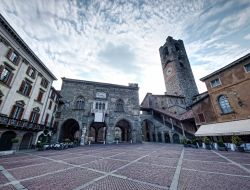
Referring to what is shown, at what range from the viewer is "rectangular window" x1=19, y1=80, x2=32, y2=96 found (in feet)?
49.0

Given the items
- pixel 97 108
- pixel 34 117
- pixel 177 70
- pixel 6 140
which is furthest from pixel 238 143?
pixel 177 70

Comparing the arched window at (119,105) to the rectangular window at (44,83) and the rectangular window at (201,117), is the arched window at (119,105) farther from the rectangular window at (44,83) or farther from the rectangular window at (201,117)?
the rectangular window at (201,117)

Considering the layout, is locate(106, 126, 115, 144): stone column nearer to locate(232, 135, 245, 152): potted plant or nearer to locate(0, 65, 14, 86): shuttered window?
locate(0, 65, 14, 86): shuttered window

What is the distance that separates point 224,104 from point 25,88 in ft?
87.1

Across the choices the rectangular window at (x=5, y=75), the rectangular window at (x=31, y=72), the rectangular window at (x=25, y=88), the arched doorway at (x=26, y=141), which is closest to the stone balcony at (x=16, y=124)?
the arched doorway at (x=26, y=141)

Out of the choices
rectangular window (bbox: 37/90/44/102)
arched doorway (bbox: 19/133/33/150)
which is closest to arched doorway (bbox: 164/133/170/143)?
arched doorway (bbox: 19/133/33/150)

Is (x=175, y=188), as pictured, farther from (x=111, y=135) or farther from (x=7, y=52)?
(x=111, y=135)

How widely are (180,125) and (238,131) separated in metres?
13.7

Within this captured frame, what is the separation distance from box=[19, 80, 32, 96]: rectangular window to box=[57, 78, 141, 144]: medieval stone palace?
29.5 ft

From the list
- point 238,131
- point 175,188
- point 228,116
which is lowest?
point 175,188

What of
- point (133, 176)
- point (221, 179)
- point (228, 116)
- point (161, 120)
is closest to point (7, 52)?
point (133, 176)

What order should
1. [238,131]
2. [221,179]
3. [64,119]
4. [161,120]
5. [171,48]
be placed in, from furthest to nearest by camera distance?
[171,48] → [161,120] → [64,119] → [238,131] → [221,179]

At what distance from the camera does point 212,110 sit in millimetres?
16953

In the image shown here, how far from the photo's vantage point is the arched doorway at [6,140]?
12.6m
